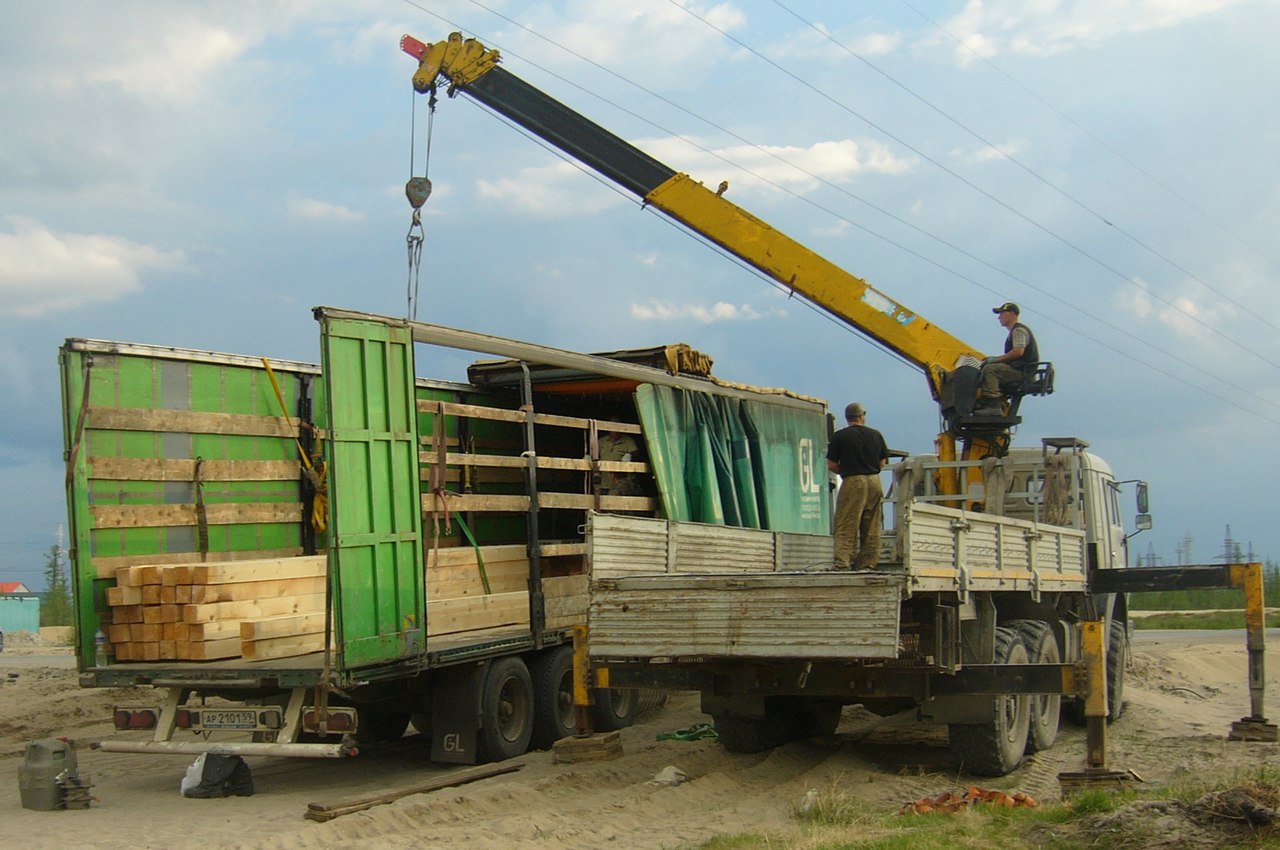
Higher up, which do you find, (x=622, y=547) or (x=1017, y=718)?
(x=622, y=547)

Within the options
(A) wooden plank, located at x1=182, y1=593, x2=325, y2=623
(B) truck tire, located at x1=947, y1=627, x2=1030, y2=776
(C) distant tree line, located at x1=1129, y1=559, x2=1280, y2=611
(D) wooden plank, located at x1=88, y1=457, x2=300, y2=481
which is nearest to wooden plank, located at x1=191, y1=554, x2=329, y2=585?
(A) wooden plank, located at x1=182, y1=593, x2=325, y2=623

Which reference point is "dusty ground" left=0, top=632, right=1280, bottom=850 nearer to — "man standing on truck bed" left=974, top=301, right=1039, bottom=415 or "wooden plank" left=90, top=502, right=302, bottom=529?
"wooden plank" left=90, top=502, right=302, bottom=529

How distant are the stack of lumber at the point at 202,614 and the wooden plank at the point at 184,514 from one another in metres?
0.37

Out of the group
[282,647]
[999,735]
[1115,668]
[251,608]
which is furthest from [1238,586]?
[251,608]

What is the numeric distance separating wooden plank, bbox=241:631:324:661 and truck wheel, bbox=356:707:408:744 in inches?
82.7

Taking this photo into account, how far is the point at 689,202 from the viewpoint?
14.6 metres

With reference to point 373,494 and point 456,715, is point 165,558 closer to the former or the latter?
point 373,494

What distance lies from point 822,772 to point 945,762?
3.44 feet

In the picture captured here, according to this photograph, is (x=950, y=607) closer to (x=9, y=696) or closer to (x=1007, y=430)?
(x=1007, y=430)

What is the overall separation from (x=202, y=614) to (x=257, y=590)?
455 millimetres

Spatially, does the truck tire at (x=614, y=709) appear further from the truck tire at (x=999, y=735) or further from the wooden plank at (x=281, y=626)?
the truck tire at (x=999, y=735)

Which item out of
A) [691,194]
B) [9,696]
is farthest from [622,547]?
[9,696]

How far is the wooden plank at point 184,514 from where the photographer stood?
9344mm

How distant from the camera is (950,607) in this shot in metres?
8.41
